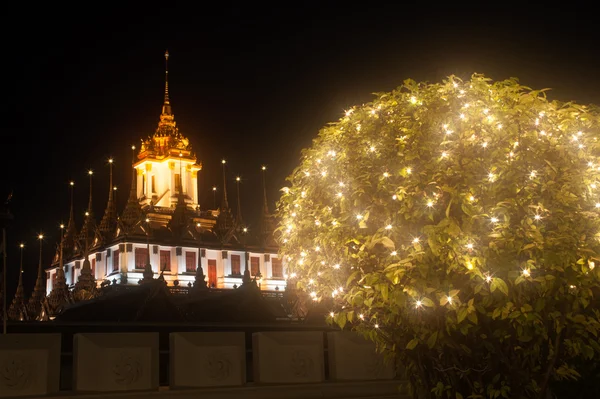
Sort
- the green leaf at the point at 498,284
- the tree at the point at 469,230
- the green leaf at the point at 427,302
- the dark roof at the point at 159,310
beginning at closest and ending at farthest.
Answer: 1. the green leaf at the point at 498,284
2. the green leaf at the point at 427,302
3. the tree at the point at 469,230
4. the dark roof at the point at 159,310

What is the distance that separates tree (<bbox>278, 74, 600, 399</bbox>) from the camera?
29.1ft

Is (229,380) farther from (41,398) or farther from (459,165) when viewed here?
(459,165)

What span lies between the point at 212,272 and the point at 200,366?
55501 millimetres

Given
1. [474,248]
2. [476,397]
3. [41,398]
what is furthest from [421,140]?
[41,398]

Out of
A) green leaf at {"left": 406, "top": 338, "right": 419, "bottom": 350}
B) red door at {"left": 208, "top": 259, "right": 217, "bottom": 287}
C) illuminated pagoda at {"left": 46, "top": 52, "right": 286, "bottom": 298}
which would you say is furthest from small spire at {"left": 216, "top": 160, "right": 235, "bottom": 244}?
green leaf at {"left": 406, "top": 338, "right": 419, "bottom": 350}

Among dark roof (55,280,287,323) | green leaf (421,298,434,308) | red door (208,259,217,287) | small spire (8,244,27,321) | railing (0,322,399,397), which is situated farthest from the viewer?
red door (208,259,217,287)

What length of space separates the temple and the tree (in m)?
46.3

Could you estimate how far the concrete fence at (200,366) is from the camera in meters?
10.7

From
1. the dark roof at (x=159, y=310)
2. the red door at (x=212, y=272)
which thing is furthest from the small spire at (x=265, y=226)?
the dark roof at (x=159, y=310)

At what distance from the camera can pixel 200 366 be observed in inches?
470

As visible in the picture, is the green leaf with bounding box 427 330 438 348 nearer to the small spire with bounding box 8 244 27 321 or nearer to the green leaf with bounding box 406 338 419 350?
the green leaf with bounding box 406 338 419 350

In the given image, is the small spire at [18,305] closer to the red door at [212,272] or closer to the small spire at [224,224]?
the red door at [212,272]

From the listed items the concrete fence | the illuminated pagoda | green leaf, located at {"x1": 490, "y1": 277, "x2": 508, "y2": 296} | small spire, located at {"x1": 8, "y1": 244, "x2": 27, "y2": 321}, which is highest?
the illuminated pagoda

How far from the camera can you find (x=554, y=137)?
9633 millimetres
